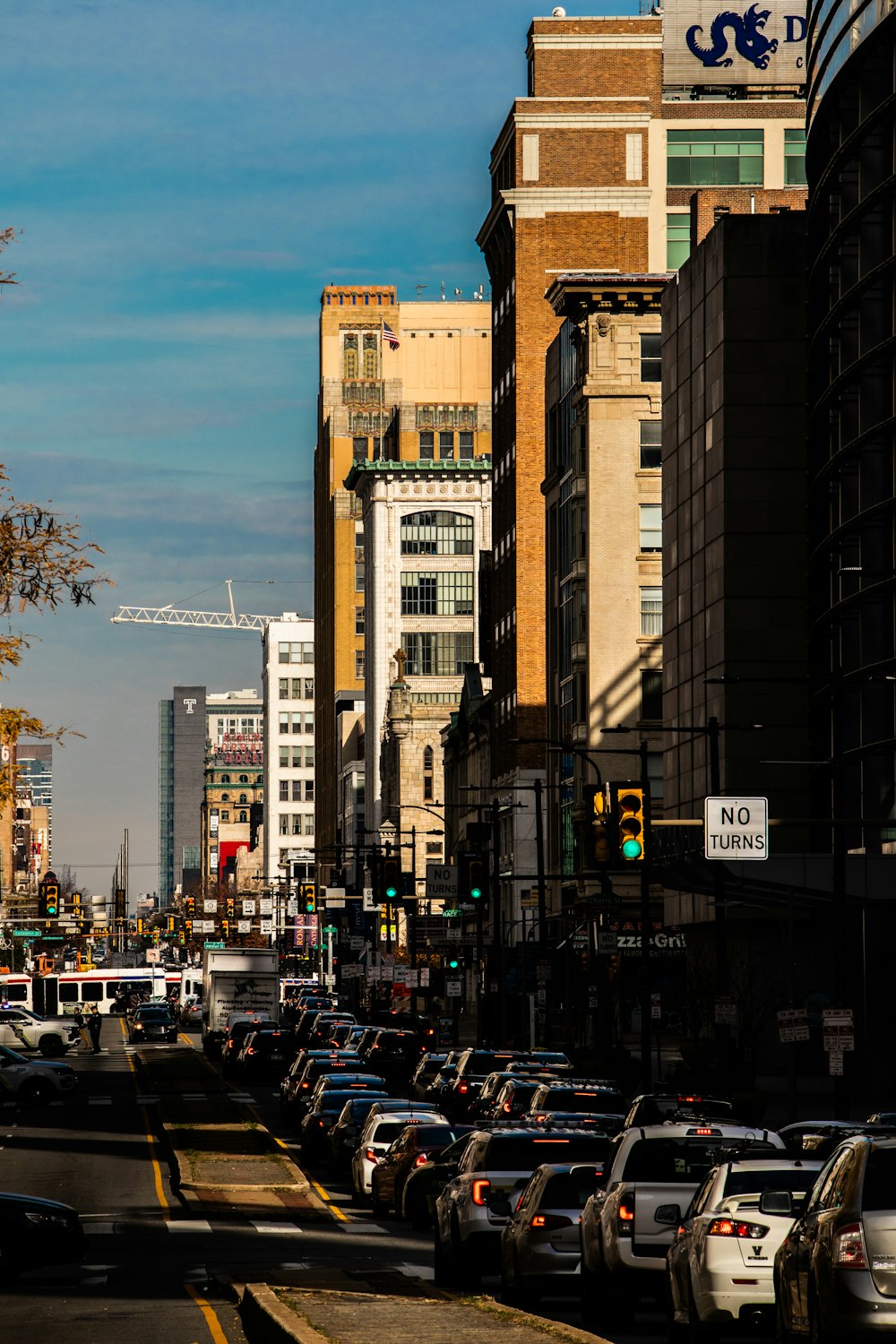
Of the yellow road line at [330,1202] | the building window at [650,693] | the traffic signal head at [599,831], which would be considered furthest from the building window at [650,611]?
the traffic signal head at [599,831]

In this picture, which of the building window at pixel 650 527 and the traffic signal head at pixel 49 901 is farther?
the building window at pixel 650 527

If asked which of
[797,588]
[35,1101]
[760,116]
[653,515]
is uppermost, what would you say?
[760,116]

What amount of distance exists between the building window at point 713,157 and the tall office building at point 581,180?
0.27 ft

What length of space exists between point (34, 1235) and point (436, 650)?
174295mm

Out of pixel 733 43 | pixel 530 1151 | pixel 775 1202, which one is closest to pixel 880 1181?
pixel 775 1202

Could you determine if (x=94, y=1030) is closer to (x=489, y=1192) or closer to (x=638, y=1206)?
(x=489, y=1192)

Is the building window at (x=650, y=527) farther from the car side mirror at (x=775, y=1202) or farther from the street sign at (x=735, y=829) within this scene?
the car side mirror at (x=775, y=1202)

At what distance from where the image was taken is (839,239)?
70688mm

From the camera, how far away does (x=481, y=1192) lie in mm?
23609

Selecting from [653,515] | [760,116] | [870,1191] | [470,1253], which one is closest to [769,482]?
[653,515]

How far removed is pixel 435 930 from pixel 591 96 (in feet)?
169

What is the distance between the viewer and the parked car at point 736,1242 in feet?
56.8

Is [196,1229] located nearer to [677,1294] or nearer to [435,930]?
[677,1294]

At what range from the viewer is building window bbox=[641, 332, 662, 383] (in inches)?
3944
